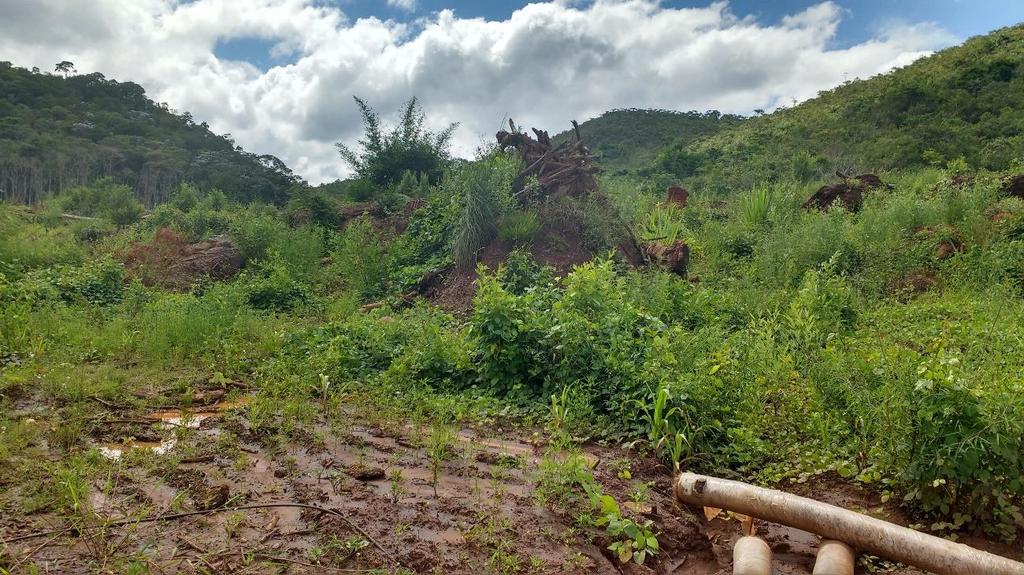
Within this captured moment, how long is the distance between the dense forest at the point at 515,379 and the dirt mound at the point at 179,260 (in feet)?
0.24

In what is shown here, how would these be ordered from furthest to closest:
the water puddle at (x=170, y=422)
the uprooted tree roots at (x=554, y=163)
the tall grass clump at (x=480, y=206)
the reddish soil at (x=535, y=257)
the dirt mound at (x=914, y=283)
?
the uprooted tree roots at (x=554, y=163) → the tall grass clump at (x=480, y=206) → the reddish soil at (x=535, y=257) → the dirt mound at (x=914, y=283) → the water puddle at (x=170, y=422)

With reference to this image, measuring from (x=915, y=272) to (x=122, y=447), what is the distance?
8.93m

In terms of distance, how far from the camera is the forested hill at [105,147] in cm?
2577

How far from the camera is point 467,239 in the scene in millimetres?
9781

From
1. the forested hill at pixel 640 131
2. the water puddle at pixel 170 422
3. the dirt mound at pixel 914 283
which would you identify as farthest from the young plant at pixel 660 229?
the forested hill at pixel 640 131

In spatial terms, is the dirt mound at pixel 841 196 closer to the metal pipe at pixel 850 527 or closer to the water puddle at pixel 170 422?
the metal pipe at pixel 850 527

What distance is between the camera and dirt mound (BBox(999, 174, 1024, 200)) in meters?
9.46

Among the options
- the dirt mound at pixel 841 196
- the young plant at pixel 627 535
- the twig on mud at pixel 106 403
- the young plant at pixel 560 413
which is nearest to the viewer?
the young plant at pixel 627 535

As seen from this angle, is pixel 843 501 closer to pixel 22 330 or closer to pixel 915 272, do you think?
pixel 915 272

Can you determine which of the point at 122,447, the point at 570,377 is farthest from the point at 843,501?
the point at 122,447

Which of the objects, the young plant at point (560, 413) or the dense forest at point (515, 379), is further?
the young plant at point (560, 413)

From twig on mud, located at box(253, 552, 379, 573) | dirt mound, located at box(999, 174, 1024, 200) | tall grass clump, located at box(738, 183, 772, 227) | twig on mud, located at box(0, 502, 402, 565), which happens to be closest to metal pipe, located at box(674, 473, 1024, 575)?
twig on mud, located at box(0, 502, 402, 565)

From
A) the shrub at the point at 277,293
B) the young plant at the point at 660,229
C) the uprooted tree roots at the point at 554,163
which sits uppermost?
the uprooted tree roots at the point at 554,163

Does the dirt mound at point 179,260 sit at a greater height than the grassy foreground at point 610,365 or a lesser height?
greater
